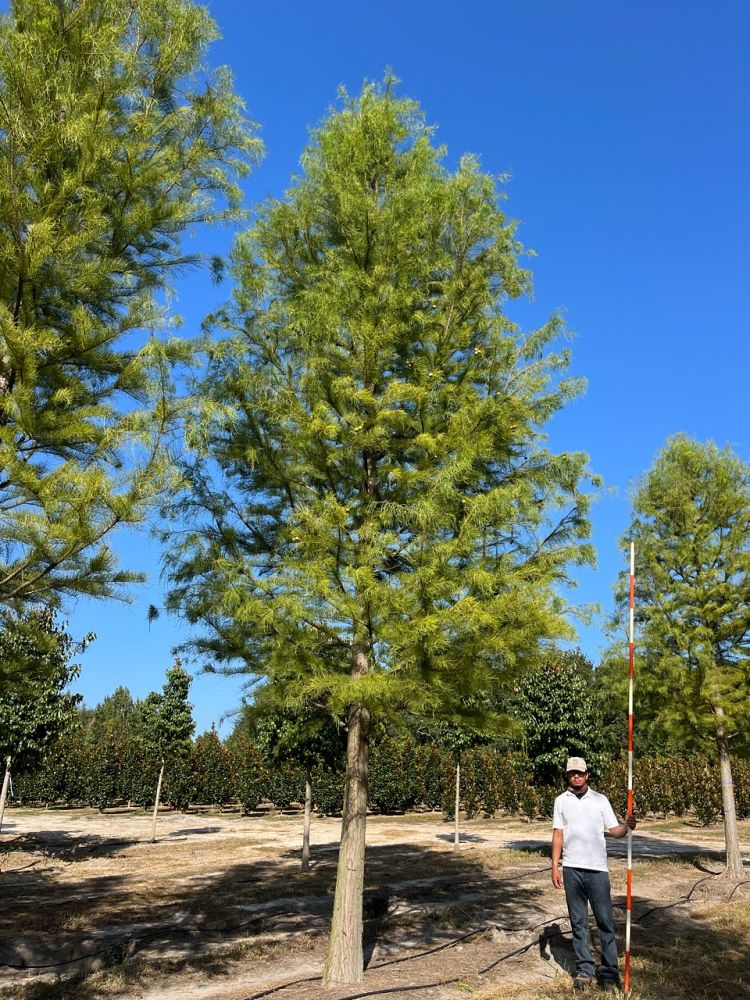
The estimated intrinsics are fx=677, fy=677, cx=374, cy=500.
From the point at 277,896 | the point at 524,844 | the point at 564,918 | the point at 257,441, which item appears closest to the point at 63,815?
the point at 524,844

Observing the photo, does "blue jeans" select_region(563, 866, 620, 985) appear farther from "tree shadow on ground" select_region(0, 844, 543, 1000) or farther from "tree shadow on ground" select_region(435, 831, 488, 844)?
"tree shadow on ground" select_region(435, 831, 488, 844)

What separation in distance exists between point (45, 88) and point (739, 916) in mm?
10952

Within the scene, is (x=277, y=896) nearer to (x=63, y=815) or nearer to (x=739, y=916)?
(x=739, y=916)

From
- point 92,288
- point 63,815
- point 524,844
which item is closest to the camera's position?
point 92,288

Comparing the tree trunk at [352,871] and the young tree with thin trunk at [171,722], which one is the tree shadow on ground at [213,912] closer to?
the tree trunk at [352,871]

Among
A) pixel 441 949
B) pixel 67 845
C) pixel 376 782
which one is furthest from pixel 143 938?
pixel 376 782

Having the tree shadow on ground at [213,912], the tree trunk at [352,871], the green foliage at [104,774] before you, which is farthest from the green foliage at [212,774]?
the tree trunk at [352,871]

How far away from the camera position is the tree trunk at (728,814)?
1140cm

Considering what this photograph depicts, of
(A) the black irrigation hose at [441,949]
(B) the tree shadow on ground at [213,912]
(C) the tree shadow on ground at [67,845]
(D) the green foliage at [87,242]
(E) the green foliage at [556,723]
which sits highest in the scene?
(D) the green foliage at [87,242]

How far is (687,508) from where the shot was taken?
1278 centimetres

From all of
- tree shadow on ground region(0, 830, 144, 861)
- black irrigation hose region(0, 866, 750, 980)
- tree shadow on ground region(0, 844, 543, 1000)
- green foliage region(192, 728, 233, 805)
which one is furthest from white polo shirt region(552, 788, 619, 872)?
green foliage region(192, 728, 233, 805)

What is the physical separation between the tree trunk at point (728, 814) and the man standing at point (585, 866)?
788 centimetres

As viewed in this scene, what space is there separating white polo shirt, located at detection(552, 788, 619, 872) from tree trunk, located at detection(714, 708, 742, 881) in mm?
7855

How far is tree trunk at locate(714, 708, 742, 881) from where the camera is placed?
1140cm
